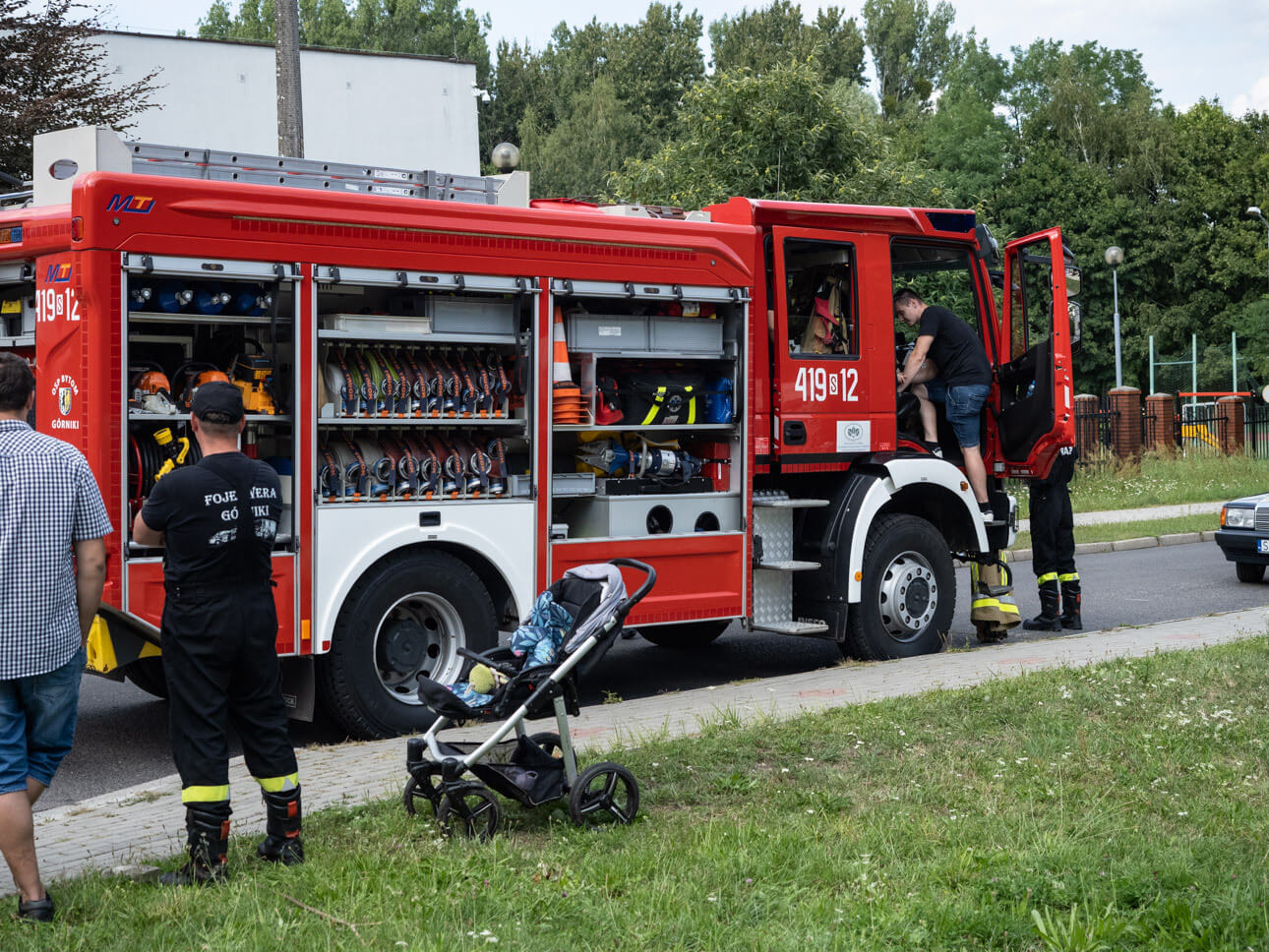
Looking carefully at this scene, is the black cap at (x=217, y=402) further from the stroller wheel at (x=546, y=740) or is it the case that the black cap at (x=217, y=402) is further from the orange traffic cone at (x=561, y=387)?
the orange traffic cone at (x=561, y=387)

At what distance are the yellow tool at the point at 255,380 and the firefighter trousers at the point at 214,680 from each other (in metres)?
2.30

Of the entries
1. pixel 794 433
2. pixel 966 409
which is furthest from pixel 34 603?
pixel 966 409

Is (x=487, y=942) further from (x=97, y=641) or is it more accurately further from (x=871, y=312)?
(x=871, y=312)

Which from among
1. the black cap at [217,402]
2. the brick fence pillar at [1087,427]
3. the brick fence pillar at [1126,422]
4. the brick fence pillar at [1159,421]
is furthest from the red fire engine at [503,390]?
the brick fence pillar at [1159,421]

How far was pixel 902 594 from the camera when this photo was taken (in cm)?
967

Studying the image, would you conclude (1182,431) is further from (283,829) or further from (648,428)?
(283,829)

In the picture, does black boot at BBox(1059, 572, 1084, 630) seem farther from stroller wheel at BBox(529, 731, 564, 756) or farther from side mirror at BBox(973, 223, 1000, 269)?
stroller wheel at BBox(529, 731, 564, 756)

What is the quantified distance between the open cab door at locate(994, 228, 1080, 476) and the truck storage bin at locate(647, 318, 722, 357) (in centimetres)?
231

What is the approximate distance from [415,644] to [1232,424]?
100.0 ft

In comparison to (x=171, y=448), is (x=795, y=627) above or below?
below

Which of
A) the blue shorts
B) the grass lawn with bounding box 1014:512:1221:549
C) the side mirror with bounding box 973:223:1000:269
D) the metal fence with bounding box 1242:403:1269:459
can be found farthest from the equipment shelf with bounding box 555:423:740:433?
the metal fence with bounding box 1242:403:1269:459

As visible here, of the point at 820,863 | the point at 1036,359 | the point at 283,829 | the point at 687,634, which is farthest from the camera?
the point at 687,634

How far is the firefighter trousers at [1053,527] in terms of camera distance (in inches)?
429

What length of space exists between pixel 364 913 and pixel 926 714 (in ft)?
11.9
